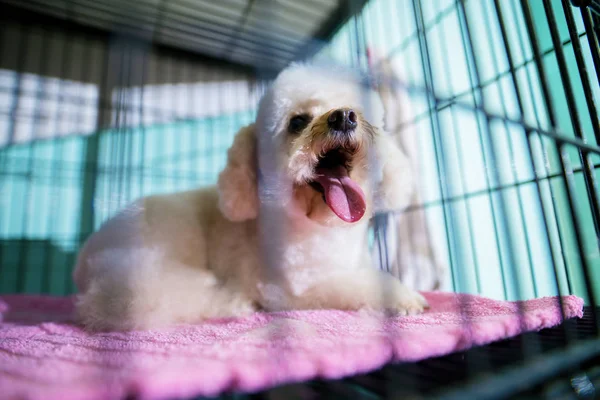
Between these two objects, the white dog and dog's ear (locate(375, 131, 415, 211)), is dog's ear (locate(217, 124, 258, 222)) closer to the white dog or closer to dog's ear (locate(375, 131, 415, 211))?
the white dog

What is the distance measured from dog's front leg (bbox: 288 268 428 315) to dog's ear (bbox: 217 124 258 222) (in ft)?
0.88

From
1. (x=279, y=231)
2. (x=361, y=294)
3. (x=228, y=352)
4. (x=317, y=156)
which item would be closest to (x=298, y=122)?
(x=317, y=156)

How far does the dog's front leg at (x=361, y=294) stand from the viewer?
2.35ft

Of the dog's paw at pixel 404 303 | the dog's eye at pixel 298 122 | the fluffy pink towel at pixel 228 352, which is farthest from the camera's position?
the dog's eye at pixel 298 122

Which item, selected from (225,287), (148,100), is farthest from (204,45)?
(225,287)

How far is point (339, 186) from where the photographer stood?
0.79 m

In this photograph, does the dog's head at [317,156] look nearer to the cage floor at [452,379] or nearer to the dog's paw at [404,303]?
the dog's paw at [404,303]

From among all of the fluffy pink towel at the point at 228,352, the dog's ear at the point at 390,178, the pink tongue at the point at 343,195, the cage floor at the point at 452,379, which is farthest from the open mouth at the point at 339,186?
the cage floor at the point at 452,379

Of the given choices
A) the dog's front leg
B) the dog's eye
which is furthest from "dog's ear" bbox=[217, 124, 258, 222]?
the dog's front leg

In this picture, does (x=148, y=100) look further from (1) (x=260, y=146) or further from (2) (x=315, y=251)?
(2) (x=315, y=251)

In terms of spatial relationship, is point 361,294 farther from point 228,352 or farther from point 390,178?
point 228,352

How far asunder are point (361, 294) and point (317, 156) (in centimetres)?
34

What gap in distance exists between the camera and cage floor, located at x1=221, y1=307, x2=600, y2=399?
1.02 ft

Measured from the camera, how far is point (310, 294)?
819 mm
